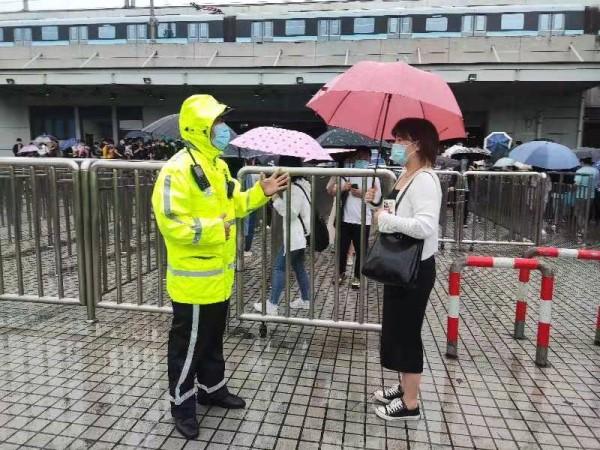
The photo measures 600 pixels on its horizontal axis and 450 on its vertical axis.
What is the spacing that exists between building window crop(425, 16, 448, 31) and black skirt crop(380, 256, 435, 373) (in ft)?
62.3

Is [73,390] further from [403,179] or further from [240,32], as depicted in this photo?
[240,32]

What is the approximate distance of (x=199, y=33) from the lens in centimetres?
2148

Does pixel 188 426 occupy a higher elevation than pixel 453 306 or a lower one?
lower

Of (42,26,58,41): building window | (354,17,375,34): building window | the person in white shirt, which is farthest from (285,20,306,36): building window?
the person in white shirt

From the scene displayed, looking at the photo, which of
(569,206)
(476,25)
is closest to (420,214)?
(569,206)

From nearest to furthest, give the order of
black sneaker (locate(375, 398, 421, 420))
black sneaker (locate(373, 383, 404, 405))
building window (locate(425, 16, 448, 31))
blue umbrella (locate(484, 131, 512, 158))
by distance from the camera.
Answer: black sneaker (locate(375, 398, 421, 420)) → black sneaker (locate(373, 383, 404, 405)) → blue umbrella (locate(484, 131, 512, 158)) → building window (locate(425, 16, 448, 31))

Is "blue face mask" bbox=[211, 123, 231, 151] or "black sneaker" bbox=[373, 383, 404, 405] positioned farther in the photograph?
"black sneaker" bbox=[373, 383, 404, 405]

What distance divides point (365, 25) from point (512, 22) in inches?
214

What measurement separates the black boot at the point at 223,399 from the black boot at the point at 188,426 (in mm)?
272

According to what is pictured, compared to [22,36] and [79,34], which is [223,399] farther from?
[22,36]

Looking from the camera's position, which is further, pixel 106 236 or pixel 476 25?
pixel 476 25

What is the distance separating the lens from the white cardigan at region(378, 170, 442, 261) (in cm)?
273

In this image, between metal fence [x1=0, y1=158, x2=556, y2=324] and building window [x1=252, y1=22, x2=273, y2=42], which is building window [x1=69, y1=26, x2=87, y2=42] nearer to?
building window [x1=252, y1=22, x2=273, y2=42]

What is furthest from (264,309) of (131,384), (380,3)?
(380,3)
